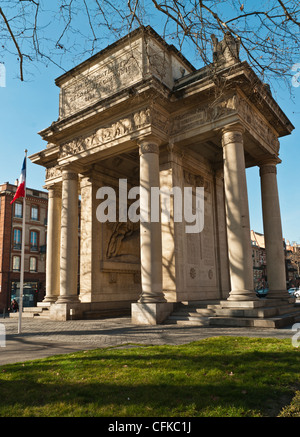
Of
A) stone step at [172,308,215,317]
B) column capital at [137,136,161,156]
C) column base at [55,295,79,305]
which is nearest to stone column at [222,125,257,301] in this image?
stone step at [172,308,215,317]

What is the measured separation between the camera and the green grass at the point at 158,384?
4094 mm

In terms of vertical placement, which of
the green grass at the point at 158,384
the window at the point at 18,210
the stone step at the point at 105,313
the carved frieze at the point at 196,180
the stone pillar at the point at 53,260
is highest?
the window at the point at 18,210

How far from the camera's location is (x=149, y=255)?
46.3 feet

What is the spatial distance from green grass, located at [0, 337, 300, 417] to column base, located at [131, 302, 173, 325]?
5991 mm

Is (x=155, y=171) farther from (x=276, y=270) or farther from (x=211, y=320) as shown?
(x=276, y=270)

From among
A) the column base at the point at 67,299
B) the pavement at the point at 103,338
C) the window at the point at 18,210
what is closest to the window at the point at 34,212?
the window at the point at 18,210

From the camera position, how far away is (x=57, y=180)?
21.9 m

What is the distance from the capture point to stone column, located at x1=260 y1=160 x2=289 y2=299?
55.3 ft

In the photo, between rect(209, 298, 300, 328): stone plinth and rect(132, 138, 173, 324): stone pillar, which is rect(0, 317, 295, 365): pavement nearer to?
rect(209, 298, 300, 328): stone plinth

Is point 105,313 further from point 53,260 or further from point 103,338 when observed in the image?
point 103,338

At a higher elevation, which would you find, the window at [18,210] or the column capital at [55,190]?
the window at [18,210]

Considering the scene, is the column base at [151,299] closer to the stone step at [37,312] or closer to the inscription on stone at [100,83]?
the stone step at [37,312]

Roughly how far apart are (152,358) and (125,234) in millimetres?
14684

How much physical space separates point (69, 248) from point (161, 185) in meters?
5.73
